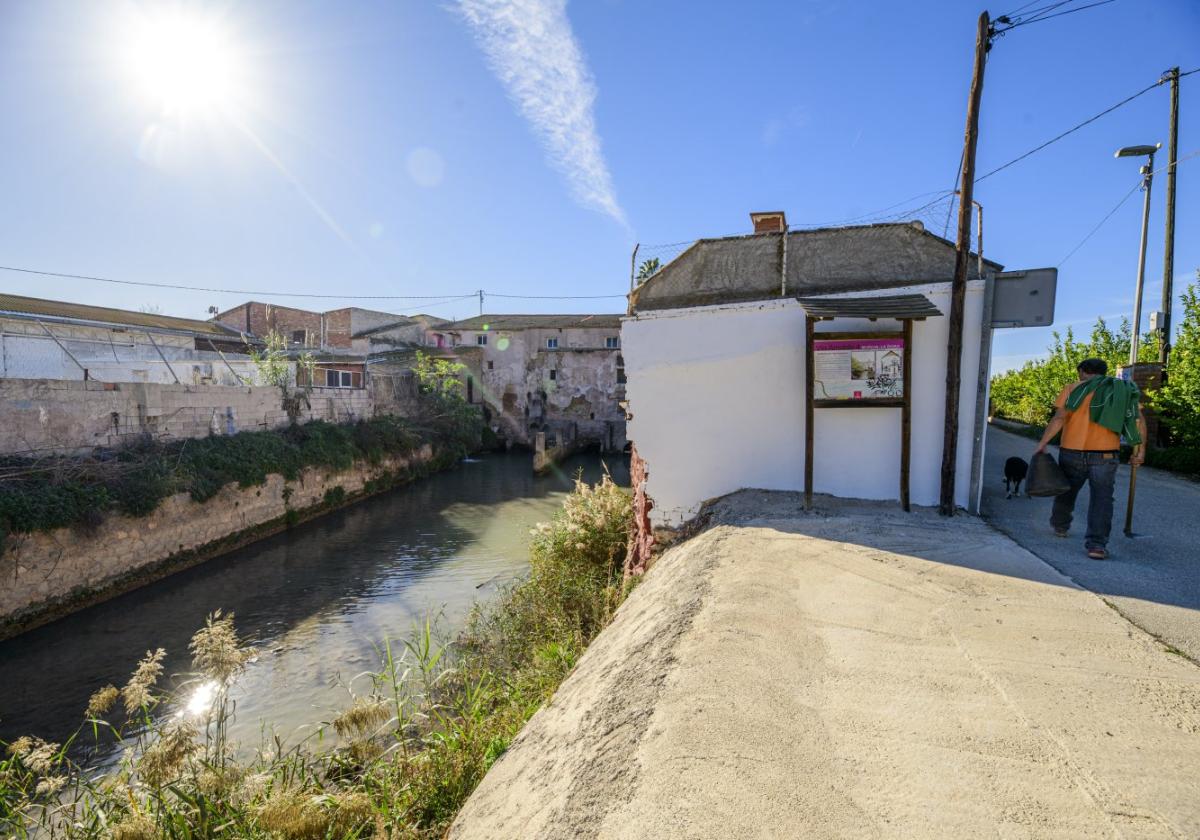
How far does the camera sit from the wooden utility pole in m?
5.82

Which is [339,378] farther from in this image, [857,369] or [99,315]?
[857,369]

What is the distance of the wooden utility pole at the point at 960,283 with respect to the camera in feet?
19.1

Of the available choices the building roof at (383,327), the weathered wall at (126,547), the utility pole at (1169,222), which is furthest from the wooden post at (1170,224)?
the building roof at (383,327)

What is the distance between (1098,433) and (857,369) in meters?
2.06

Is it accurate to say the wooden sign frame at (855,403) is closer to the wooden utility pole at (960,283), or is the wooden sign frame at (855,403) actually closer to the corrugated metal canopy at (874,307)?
the corrugated metal canopy at (874,307)

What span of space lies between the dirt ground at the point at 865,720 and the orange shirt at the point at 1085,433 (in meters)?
1.40

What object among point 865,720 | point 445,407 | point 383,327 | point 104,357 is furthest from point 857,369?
point 383,327

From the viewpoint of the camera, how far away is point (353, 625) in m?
9.27

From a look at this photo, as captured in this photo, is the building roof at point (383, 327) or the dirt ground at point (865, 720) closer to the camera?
the dirt ground at point (865, 720)

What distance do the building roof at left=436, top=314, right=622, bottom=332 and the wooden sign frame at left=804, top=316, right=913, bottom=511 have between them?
2740cm

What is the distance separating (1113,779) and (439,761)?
367cm

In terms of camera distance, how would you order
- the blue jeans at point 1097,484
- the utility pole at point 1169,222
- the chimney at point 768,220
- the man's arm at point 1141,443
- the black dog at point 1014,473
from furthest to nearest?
1. the utility pole at point 1169,222
2. the chimney at point 768,220
3. the black dog at point 1014,473
4. the man's arm at point 1141,443
5. the blue jeans at point 1097,484

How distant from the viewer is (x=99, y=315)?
68.9 feet

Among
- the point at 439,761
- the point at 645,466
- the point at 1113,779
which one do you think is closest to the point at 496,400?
the point at 645,466
